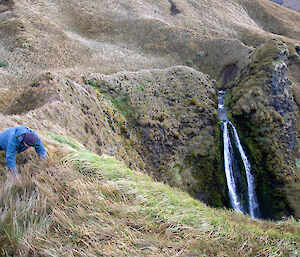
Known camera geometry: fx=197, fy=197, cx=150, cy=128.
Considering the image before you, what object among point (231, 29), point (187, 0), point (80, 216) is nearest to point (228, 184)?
point (80, 216)

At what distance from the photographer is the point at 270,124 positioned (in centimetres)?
2042

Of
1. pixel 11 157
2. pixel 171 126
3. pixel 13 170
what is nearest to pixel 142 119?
pixel 171 126

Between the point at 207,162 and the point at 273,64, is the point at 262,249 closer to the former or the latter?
the point at 207,162

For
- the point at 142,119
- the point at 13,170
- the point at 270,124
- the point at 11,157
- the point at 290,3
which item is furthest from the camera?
the point at 290,3

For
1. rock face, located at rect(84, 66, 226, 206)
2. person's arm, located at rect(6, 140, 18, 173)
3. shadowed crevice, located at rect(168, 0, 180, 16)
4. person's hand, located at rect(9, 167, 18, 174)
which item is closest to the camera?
person's hand, located at rect(9, 167, 18, 174)

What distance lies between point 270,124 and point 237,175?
6520mm

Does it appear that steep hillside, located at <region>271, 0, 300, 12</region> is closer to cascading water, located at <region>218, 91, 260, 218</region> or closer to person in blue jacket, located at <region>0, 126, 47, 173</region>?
cascading water, located at <region>218, 91, 260, 218</region>

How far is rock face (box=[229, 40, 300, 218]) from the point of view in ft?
61.4

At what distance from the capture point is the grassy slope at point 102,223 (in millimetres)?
2639

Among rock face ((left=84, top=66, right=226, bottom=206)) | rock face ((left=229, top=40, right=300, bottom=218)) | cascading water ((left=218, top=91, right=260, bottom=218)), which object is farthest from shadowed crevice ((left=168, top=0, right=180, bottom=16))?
cascading water ((left=218, top=91, right=260, bottom=218))

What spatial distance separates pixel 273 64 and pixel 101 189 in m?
25.0

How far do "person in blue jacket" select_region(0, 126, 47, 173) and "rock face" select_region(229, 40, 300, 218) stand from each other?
19847mm

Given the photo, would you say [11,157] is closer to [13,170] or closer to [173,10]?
[13,170]

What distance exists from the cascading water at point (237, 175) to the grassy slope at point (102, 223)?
15.8 metres
